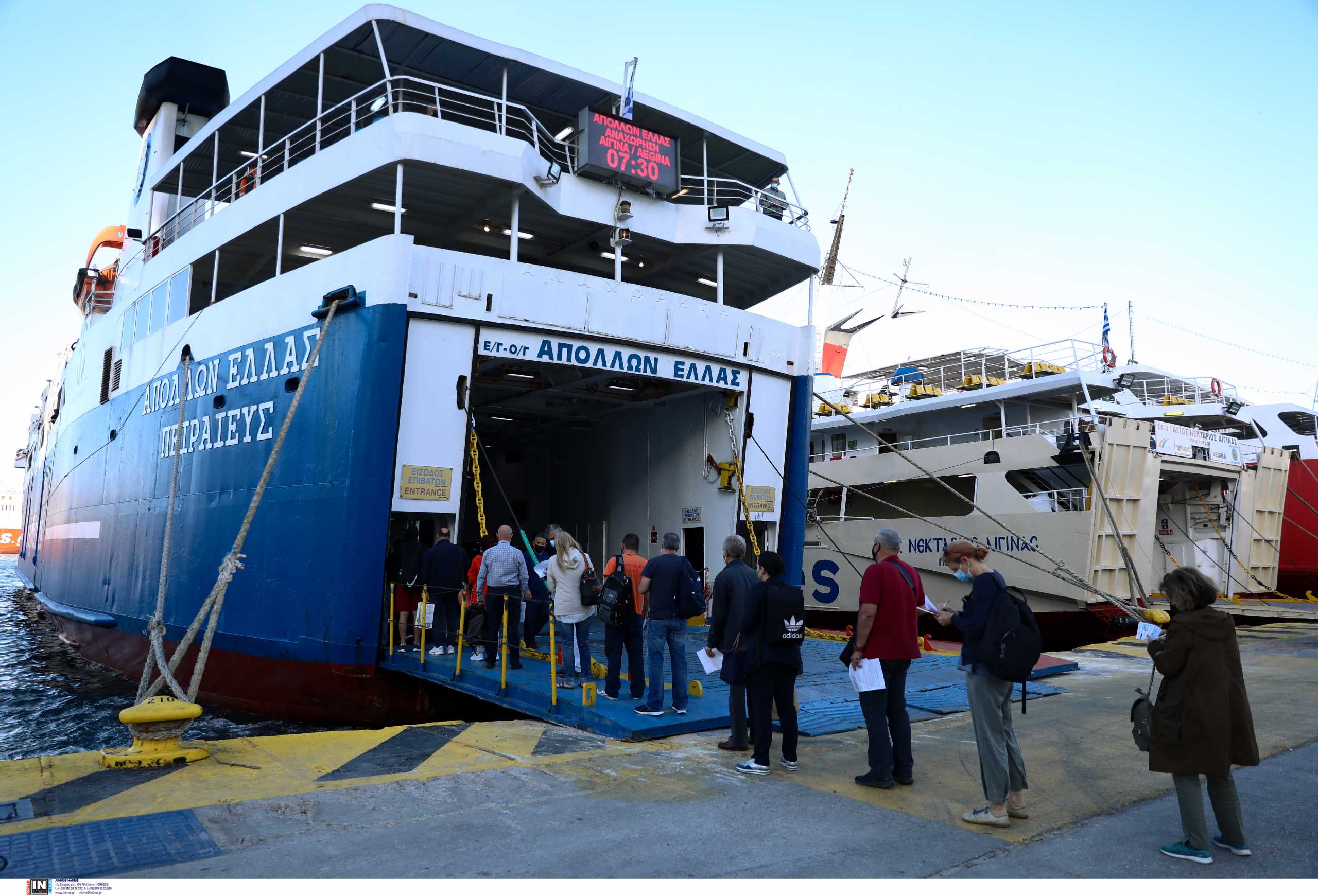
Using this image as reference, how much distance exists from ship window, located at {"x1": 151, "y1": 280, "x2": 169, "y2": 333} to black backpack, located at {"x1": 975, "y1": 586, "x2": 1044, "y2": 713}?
1346 cm

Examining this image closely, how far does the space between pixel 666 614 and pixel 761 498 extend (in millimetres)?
5857

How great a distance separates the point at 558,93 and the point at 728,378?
483 cm

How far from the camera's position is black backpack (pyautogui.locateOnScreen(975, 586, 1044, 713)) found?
434 centimetres

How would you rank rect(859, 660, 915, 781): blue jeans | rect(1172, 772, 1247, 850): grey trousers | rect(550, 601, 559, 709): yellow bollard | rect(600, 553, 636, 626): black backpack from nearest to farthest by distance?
rect(1172, 772, 1247, 850): grey trousers → rect(859, 660, 915, 781): blue jeans → rect(550, 601, 559, 709): yellow bollard → rect(600, 553, 636, 626): black backpack

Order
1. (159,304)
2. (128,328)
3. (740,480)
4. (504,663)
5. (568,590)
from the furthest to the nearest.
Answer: (128,328) → (159,304) → (740,480) → (504,663) → (568,590)

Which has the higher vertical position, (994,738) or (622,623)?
(622,623)

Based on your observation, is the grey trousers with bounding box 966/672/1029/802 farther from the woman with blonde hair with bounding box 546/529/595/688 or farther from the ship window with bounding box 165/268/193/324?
the ship window with bounding box 165/268/193/324

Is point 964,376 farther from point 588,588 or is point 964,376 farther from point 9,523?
point 9,523

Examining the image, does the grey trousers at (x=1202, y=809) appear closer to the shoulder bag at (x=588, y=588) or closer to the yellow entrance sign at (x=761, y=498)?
the shoulder bag at (x=588, y=588)

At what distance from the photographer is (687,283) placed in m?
15.4

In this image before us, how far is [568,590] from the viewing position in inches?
298

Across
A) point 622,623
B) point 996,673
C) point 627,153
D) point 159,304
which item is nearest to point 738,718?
point 622,623

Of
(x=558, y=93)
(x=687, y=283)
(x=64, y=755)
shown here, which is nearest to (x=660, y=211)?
(x=558, y=93)

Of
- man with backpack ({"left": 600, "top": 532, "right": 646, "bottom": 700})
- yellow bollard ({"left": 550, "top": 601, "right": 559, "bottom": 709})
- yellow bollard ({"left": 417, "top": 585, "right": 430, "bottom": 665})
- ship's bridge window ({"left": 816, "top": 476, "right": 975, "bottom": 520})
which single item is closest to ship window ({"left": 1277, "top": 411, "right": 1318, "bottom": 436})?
ship's bridge window ({"left": 816, "top": 476, "right": 975, "bottom": 520})
